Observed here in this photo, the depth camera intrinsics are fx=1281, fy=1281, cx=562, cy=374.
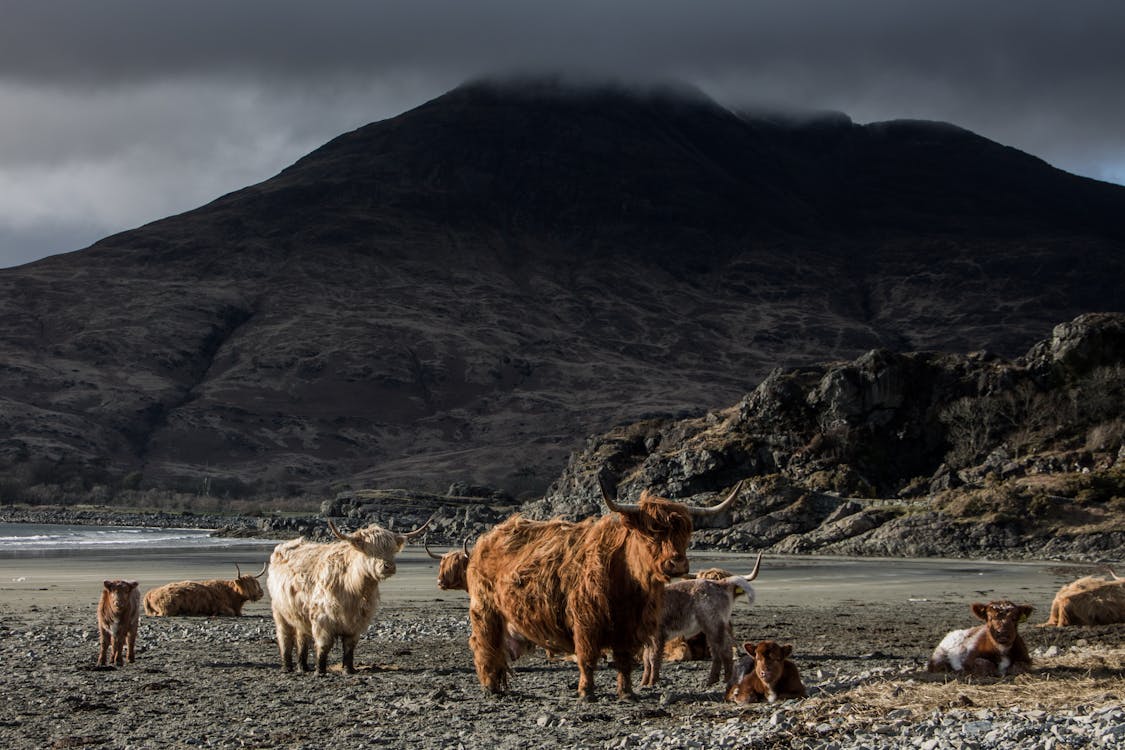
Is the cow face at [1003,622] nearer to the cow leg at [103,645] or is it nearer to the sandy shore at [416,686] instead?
the sandy shore at [416,686]

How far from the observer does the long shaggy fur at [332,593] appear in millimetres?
14859

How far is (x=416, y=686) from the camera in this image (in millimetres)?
14094

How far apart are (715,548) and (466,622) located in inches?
1350

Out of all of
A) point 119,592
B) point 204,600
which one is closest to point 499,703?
point 119,592

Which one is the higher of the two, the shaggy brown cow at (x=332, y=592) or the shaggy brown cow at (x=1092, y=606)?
the shaggy brown cow at (x=332, y=592)

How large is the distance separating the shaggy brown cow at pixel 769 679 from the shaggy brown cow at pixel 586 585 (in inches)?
39.8

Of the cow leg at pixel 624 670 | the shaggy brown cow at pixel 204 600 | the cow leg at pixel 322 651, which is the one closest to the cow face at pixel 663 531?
the cow leg at pixel 624 670

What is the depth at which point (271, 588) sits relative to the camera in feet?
52.3

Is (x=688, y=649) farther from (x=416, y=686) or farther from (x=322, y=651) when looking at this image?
(x=322, y=651)

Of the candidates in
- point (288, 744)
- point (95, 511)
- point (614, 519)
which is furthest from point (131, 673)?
point (95, 511)

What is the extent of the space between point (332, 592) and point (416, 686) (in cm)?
167

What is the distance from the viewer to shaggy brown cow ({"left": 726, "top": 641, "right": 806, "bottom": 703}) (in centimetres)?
1180

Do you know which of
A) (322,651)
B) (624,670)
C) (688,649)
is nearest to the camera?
(624,670)

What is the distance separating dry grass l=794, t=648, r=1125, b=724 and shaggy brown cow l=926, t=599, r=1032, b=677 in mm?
216
